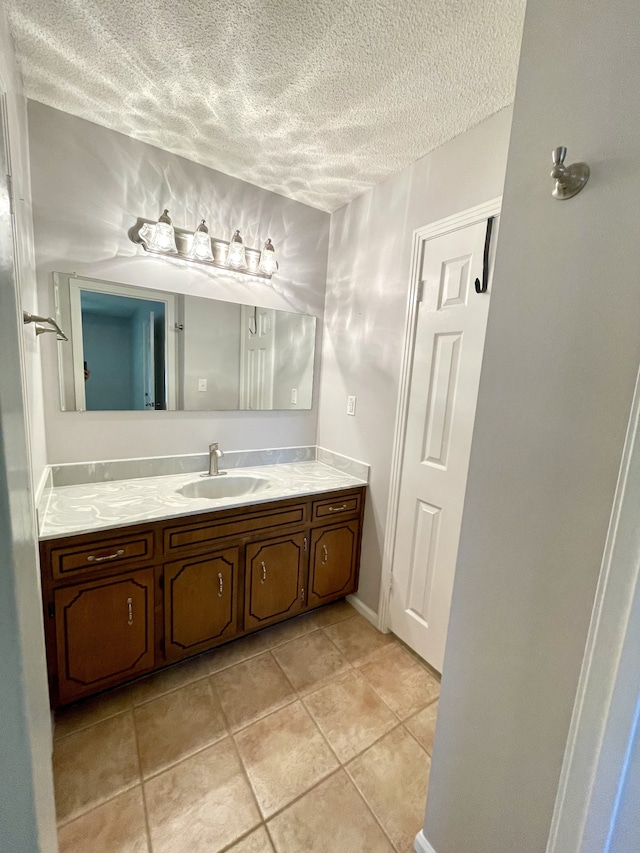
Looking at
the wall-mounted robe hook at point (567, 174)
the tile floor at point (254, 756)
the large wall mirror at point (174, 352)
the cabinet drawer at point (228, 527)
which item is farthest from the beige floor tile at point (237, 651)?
the wall-mounted robe hook at point (567, 174)

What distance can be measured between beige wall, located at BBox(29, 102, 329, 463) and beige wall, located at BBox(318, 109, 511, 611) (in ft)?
0.82

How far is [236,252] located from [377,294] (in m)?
0.79

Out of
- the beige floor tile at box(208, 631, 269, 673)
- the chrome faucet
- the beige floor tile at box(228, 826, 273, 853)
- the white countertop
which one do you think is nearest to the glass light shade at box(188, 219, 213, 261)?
the chrome faucet

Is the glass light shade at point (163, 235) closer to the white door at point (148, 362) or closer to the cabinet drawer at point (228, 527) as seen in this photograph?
the white door at point (148, 362)

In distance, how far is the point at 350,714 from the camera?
1.49 metres

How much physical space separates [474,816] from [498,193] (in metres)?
1.99

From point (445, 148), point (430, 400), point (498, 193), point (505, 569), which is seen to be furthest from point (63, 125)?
point (505, 569)

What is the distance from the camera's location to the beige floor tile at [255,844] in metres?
1.04

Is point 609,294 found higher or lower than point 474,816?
higher

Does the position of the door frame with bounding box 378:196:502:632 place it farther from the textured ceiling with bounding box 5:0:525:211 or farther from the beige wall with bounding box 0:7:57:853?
the beige wall with bounding box 0:7:57:853

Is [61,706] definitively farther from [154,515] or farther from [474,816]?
[474,816]

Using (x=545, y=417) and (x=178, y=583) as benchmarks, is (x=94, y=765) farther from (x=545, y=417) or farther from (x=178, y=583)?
(x=545, y=417)

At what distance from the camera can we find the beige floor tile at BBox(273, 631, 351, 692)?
5.38 ft

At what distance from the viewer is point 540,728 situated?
73 cm
